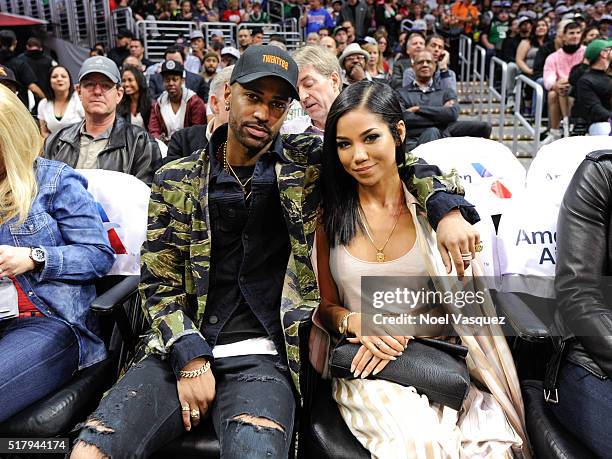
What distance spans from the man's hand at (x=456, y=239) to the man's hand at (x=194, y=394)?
788 mm

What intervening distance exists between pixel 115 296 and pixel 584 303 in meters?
1.52

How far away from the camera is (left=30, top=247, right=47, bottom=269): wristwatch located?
1980mm

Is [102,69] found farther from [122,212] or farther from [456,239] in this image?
[456,239]

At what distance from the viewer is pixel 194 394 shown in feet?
5.66

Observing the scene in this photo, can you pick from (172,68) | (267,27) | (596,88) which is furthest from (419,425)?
(267,27)

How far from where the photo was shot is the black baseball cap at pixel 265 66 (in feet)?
5.83

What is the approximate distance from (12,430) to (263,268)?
0.89m

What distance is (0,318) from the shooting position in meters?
1.98

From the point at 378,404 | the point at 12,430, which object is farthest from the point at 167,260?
the point at 378,404

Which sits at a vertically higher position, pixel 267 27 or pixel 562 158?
pixel 267 27

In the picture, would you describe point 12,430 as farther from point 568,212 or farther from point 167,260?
point 568,212

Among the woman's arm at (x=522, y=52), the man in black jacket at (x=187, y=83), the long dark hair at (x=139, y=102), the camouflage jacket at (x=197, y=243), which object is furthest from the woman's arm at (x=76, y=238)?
the woman's arm at (x=522, y=52)

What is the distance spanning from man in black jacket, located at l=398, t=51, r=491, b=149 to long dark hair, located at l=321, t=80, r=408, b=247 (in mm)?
2004

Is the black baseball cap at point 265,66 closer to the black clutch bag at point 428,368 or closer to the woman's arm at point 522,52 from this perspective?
the black clutch bag at point 428,368
